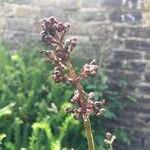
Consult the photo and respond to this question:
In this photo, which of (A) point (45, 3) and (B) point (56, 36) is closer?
(B) point (56, 36)

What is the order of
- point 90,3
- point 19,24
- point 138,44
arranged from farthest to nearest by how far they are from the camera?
point 19,24
point 90,3
point 138,44

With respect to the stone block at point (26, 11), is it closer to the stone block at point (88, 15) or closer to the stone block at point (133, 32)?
the stone block at point (88, 15)

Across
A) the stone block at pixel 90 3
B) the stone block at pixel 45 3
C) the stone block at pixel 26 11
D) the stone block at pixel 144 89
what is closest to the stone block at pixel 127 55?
the stone block at pixel 144 89

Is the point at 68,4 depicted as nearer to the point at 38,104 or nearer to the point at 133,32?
the point at 133,32

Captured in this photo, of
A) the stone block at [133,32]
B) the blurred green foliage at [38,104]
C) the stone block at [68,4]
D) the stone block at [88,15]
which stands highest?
the stone block at [68,4]

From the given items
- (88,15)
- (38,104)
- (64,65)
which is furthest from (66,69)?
(88,15)

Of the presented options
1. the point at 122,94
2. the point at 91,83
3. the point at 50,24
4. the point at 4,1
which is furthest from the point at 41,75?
the point at 50,24

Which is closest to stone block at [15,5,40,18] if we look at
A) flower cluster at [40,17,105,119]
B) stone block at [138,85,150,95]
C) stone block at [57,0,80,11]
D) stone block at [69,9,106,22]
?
stone block at [57,0,80,11]

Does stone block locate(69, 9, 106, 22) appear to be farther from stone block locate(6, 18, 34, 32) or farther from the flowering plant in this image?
the flowering plant
